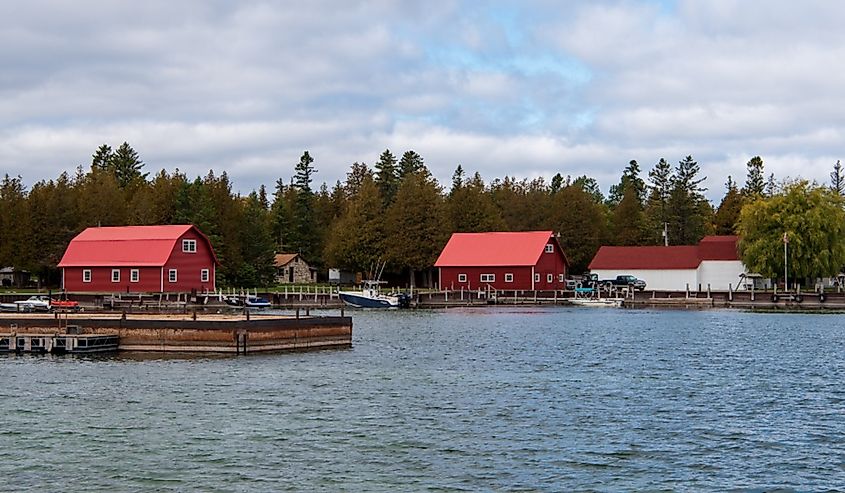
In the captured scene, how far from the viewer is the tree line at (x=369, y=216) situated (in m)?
106

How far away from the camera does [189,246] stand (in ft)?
303

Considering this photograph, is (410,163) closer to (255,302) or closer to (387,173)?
(387,173)

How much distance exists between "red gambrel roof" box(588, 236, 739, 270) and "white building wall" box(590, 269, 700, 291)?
43 centimetres

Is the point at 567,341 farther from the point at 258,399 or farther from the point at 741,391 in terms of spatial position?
the point at 258,399

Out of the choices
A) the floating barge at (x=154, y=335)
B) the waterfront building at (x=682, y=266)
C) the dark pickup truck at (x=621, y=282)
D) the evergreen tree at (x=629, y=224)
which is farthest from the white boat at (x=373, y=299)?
the evergreen tree at (x=629, y=224)

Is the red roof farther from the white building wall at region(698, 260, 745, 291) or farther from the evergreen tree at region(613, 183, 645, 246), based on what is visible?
the evergreen tree at region(613, 183, 645, 246)

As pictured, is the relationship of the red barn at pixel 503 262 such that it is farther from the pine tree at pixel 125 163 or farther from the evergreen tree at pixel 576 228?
the pine tree at pixel 125 163

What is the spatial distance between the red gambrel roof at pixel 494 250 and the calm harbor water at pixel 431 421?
168 ft

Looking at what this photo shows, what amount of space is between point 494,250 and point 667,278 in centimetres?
1871

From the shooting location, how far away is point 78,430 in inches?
1124

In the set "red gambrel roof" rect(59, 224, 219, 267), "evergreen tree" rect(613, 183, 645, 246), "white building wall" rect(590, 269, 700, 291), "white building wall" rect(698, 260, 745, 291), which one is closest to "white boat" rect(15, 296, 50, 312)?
"red gambrel roof" rect(59, 224, 219, 267)

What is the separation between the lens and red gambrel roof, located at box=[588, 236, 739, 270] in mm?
109312

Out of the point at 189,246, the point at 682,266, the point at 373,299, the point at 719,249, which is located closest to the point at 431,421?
the point at 189,246

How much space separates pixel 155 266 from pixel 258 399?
2285 inches
